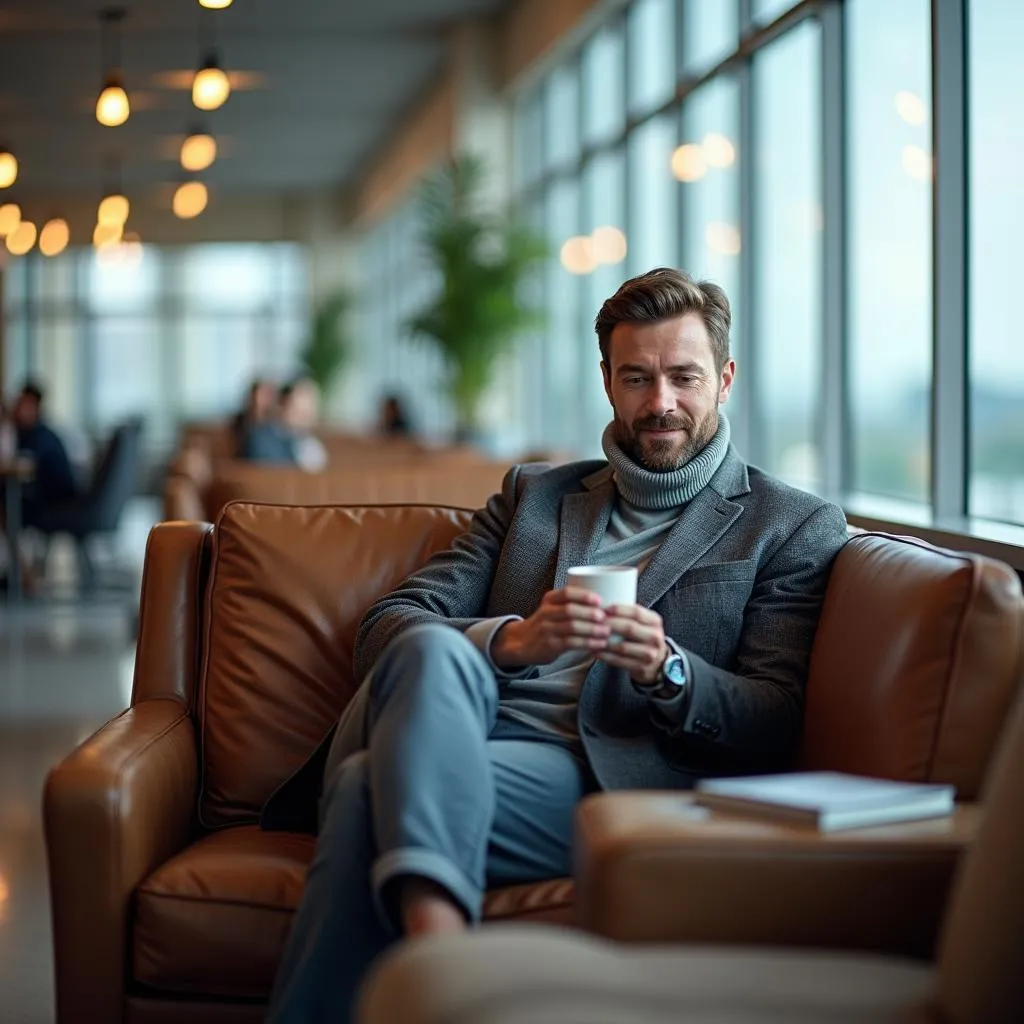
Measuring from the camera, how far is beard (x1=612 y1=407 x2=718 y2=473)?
8.02 ft

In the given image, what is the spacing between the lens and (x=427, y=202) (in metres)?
9.47

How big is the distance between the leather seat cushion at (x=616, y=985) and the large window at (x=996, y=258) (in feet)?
8.43

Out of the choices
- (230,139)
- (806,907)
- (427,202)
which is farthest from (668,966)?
(230,139)

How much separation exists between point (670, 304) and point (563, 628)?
0.66 metres

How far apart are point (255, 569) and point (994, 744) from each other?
132 cm

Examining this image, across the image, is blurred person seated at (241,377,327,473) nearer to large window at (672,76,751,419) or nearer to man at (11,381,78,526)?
man at (11,381,78,526)

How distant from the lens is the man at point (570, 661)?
72.9 inches

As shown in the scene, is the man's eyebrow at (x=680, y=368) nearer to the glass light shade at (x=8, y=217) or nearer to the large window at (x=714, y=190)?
the large window at (x=714, y=190)

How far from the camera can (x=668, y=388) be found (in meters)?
2.45

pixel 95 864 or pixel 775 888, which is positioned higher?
pixel 775 888

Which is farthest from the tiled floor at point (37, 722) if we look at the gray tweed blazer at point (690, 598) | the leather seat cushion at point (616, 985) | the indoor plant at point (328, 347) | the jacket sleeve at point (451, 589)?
the indoor plant at point (328, 347)

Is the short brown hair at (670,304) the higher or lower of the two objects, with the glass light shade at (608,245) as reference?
lower

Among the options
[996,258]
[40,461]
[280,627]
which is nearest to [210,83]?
[40,461]

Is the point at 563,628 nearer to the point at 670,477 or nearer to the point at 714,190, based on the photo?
the point at 670,477
